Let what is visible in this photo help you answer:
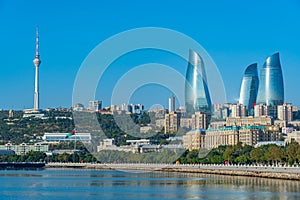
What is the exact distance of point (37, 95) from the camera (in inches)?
5438

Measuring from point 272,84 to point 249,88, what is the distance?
593 centimetres

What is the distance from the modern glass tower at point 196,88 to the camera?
5002 inches

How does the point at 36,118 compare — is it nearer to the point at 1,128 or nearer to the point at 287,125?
the point at 1,128

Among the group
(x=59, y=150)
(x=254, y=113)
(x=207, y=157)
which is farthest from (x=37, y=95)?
(x=207, y=157)

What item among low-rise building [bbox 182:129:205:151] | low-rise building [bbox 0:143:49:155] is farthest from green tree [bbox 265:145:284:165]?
low-rise building [bbox 0:143:49:155]

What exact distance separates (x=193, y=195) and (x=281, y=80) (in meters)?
113

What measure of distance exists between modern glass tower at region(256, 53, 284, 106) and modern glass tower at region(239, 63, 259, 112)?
3145 millimetres

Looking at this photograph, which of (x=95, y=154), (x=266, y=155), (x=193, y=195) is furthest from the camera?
(x=95, y=154)

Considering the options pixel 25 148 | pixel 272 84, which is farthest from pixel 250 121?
pixel 25 148

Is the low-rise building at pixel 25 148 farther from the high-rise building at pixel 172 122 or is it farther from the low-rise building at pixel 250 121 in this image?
the low-rise building at pixel 250 121

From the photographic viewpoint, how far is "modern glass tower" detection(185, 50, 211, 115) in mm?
127062

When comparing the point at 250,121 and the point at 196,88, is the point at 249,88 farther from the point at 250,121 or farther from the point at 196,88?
the point at 196,88

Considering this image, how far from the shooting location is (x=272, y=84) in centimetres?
14650

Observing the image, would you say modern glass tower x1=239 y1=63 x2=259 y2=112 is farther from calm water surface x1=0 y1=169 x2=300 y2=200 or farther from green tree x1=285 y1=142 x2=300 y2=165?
calm water surface x1=0 y1=169 x2=300 y2=200
